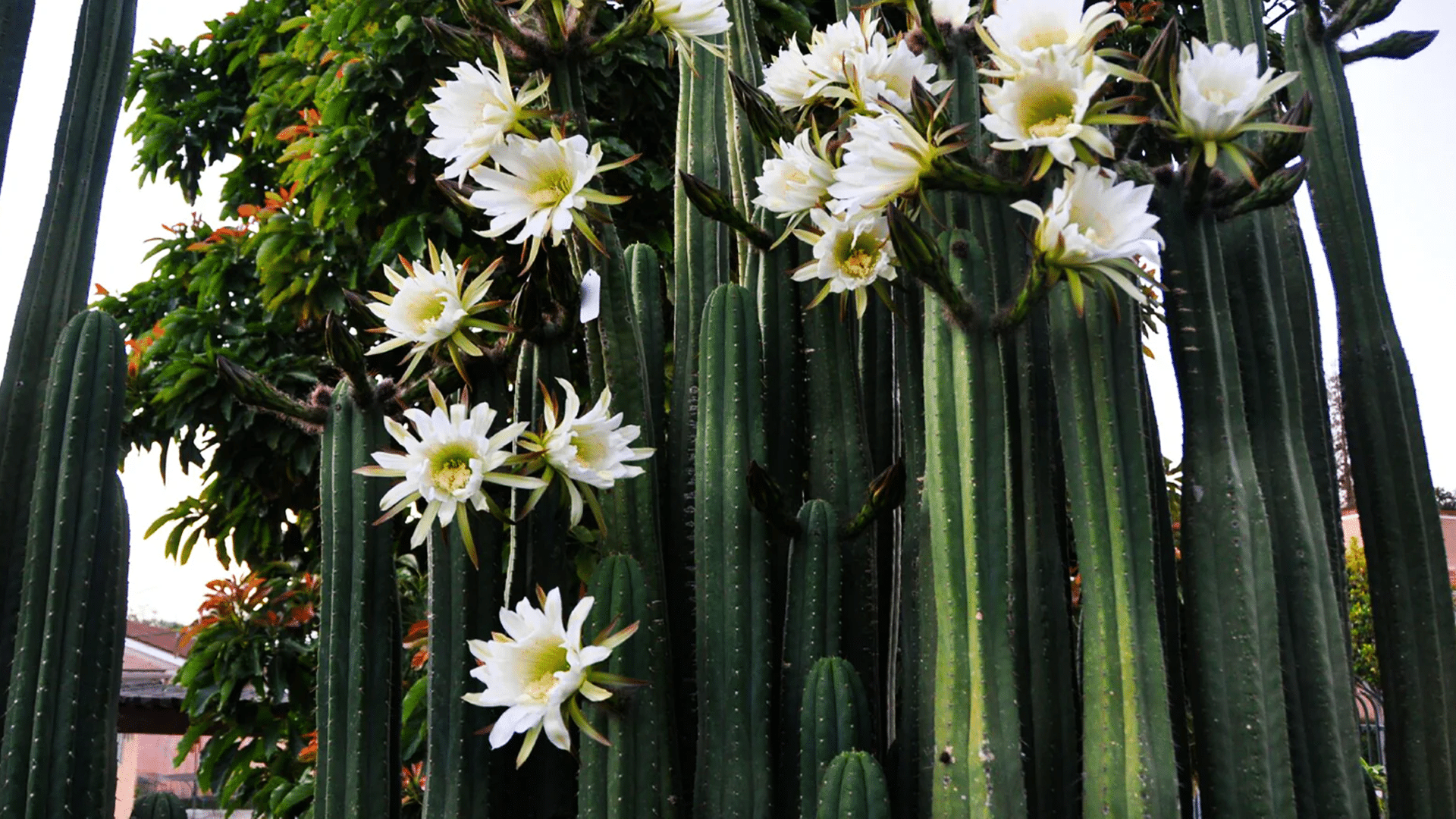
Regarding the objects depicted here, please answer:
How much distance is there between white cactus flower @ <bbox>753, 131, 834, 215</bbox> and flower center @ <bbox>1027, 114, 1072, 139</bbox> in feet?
0.92

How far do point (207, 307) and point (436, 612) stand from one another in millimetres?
3845

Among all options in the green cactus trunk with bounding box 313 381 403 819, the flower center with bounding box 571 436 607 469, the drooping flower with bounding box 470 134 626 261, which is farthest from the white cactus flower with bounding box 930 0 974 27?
the green cactus trunk with bounding box 313 381 403 819

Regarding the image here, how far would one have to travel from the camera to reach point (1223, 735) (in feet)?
4.07

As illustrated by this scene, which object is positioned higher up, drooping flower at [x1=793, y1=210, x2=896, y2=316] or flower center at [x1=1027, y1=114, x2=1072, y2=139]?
flower center at [x1=1027, y1=114, x2=1072, y2=139]

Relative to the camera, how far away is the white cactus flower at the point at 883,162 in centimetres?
123

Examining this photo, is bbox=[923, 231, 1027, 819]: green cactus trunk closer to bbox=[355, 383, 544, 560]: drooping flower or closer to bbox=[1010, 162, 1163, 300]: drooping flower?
bbox=[1010, 162, 1163, 300]: drooping flower

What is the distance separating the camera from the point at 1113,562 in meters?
1.20

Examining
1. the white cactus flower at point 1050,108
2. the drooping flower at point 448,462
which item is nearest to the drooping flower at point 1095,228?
the white cactus flower at point 1050,108

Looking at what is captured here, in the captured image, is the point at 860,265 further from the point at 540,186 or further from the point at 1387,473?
the point at 1387,473

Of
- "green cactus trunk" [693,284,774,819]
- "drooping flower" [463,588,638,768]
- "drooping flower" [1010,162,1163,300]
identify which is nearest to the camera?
"drooping flower" [1010,162,1163,300]

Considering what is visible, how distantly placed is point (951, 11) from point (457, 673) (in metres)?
1.11

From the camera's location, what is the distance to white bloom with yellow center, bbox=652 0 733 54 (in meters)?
1.53

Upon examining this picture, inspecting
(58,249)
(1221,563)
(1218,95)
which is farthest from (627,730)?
(58,249)

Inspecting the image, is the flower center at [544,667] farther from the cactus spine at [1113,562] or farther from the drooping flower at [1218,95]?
the drooping flower at [1218,95]
